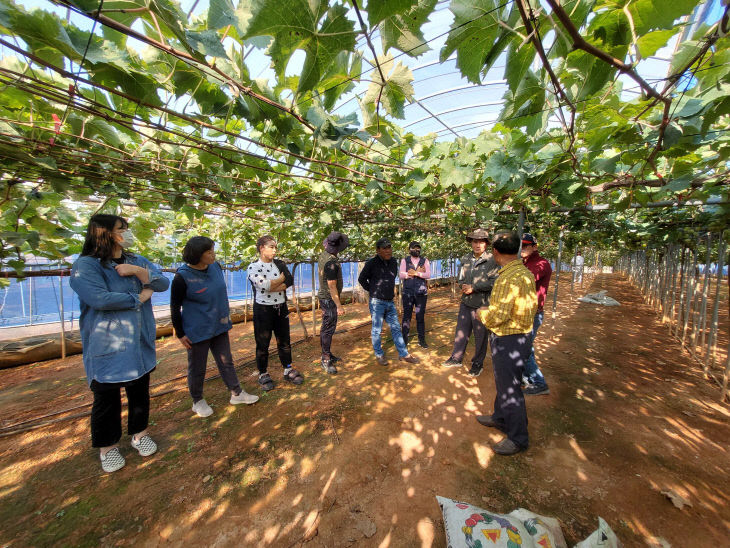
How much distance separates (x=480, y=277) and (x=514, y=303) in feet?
4.93

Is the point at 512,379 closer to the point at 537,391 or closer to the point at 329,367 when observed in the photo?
the point at 537,391

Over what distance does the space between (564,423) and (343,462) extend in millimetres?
2480

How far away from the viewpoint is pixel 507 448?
8.36ft

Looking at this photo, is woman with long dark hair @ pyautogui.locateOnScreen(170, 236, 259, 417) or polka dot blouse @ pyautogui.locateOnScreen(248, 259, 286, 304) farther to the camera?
polka dot blouse @ pyautogui.locateOnScreen(248, 259, 286, 304)

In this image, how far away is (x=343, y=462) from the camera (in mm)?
2500

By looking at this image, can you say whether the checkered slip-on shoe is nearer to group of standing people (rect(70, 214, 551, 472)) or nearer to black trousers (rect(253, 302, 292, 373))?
group of standing people (rect(70, 214, 551, 472))

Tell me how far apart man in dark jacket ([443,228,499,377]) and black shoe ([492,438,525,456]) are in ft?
5.29

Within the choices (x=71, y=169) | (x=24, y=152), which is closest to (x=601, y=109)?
(x=24, y=152)

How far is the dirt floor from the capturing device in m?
1.94

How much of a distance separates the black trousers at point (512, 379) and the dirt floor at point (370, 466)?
0.28m

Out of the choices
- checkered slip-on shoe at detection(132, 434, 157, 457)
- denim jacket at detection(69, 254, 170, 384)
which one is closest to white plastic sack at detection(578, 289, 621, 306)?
checkered slip-on shoe at detection(132, 434, 157, 457)

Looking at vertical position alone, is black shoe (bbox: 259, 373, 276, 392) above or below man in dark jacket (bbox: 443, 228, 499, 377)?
below

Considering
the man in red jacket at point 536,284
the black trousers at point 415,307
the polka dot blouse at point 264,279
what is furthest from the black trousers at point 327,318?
the man in red jacket at point 536,284

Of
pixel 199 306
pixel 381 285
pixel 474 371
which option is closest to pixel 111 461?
pixel 199 306
